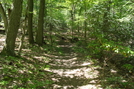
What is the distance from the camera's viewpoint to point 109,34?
26.7 ft

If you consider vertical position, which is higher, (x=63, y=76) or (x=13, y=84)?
(x=13, y=84)

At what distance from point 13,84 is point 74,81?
3283 millimetres

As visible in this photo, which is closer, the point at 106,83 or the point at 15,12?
the point at 106,83

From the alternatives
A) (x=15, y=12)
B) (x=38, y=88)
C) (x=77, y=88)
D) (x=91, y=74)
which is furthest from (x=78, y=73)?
(x=15, y=12)

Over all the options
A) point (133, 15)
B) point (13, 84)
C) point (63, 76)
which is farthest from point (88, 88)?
point (133, 15)

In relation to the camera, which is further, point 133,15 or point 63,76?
point 133,15

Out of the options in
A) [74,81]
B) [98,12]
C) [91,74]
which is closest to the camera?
[74,81]

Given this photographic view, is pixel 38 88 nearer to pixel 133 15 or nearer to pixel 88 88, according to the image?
pixel 88 88

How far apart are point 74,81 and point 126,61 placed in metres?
4.58

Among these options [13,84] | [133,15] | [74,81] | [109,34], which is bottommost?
[74,81]

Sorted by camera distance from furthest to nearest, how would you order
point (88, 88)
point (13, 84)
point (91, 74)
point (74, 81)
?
point (91, 74) → point (74, 81) → point (88, 88) → point (13, 84)

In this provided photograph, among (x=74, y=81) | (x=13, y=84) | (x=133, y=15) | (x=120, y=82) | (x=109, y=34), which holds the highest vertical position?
(x=133, y=15)

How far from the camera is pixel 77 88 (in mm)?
5754

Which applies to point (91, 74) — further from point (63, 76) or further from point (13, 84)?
point (13, 84)
